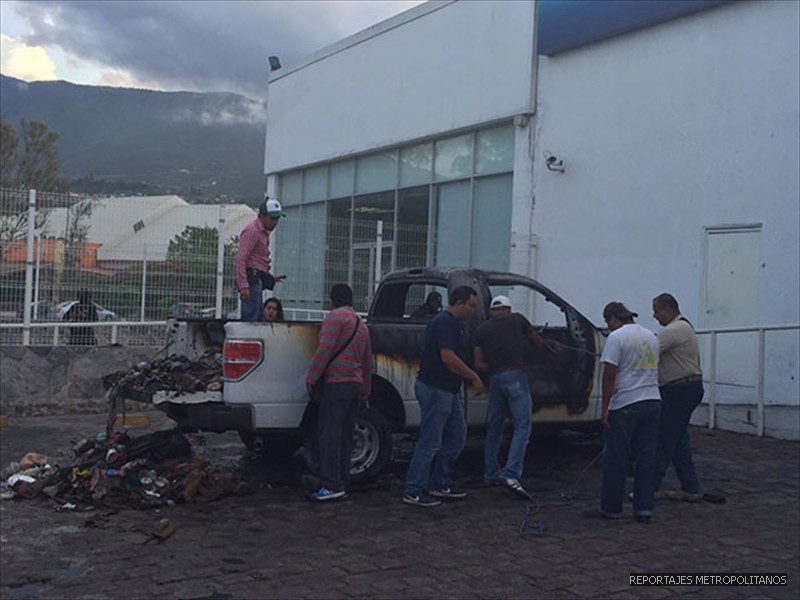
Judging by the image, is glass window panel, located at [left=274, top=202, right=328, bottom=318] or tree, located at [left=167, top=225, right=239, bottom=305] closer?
tree, located at [left=167, top=225, right=239, bottom=305]

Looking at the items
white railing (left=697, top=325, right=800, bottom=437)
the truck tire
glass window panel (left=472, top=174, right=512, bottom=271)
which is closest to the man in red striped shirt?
the truck tire

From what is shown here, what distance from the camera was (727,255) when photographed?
13.2 m

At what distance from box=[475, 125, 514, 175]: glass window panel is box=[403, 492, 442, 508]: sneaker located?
10.1 meters

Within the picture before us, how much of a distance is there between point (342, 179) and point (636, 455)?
1571cm

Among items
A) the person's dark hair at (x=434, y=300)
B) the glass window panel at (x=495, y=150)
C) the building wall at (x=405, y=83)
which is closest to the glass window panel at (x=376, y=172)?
the building wall at (x=405, y=83)

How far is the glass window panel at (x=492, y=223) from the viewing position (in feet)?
57.1

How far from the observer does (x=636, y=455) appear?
25.9 ft

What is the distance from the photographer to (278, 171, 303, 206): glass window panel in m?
24.7

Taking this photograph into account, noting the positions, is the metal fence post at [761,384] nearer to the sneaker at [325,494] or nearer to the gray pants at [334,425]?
the gray pants at [334,425]

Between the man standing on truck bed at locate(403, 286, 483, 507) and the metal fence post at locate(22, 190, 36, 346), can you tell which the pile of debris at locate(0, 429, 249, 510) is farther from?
the metal fence post at locate(22, 190, 36, 346)

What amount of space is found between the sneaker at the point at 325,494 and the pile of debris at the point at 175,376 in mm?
1251

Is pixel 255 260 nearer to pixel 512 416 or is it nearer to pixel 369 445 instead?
pixel 369 445

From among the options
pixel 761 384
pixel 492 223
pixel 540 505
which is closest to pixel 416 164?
pixel 492 223

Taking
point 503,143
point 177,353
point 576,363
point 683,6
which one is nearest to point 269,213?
point 177,353
